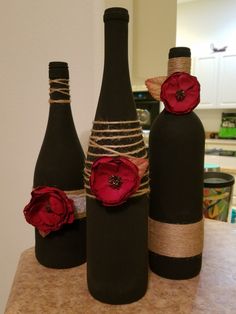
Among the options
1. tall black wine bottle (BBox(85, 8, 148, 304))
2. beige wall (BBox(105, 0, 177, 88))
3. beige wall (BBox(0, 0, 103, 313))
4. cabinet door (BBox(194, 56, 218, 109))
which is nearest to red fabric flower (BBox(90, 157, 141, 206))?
tall black wine bottle (BBox(85, 8, 148, 304))

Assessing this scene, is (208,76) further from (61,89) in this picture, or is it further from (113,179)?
(113,179)

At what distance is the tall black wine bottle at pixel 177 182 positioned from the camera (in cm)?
43

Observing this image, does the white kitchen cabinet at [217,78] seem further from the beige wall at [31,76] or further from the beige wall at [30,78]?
the beige wall at [30,78]

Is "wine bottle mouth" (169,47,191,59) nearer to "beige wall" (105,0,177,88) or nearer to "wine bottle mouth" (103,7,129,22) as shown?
"wine bottle mouth" (103,7,129,22)

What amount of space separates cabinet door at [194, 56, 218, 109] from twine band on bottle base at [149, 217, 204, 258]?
3088mm

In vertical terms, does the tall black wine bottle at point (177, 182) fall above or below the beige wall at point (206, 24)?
below

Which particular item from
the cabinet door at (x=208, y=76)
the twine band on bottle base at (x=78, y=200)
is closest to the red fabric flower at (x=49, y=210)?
the twine band on bottle base at (x=78, y=200)

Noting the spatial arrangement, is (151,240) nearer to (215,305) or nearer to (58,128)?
(215,305)

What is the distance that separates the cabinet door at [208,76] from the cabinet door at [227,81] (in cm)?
7

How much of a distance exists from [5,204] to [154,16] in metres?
0.77

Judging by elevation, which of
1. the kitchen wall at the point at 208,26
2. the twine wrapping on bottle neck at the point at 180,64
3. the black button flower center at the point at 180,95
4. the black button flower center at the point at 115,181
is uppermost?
the kitchen wall at the point at 208,26

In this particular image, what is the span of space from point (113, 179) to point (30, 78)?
19.7 inches

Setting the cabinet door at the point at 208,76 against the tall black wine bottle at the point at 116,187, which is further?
the cabinet door at the point at 208,76

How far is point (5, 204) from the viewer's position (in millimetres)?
823
